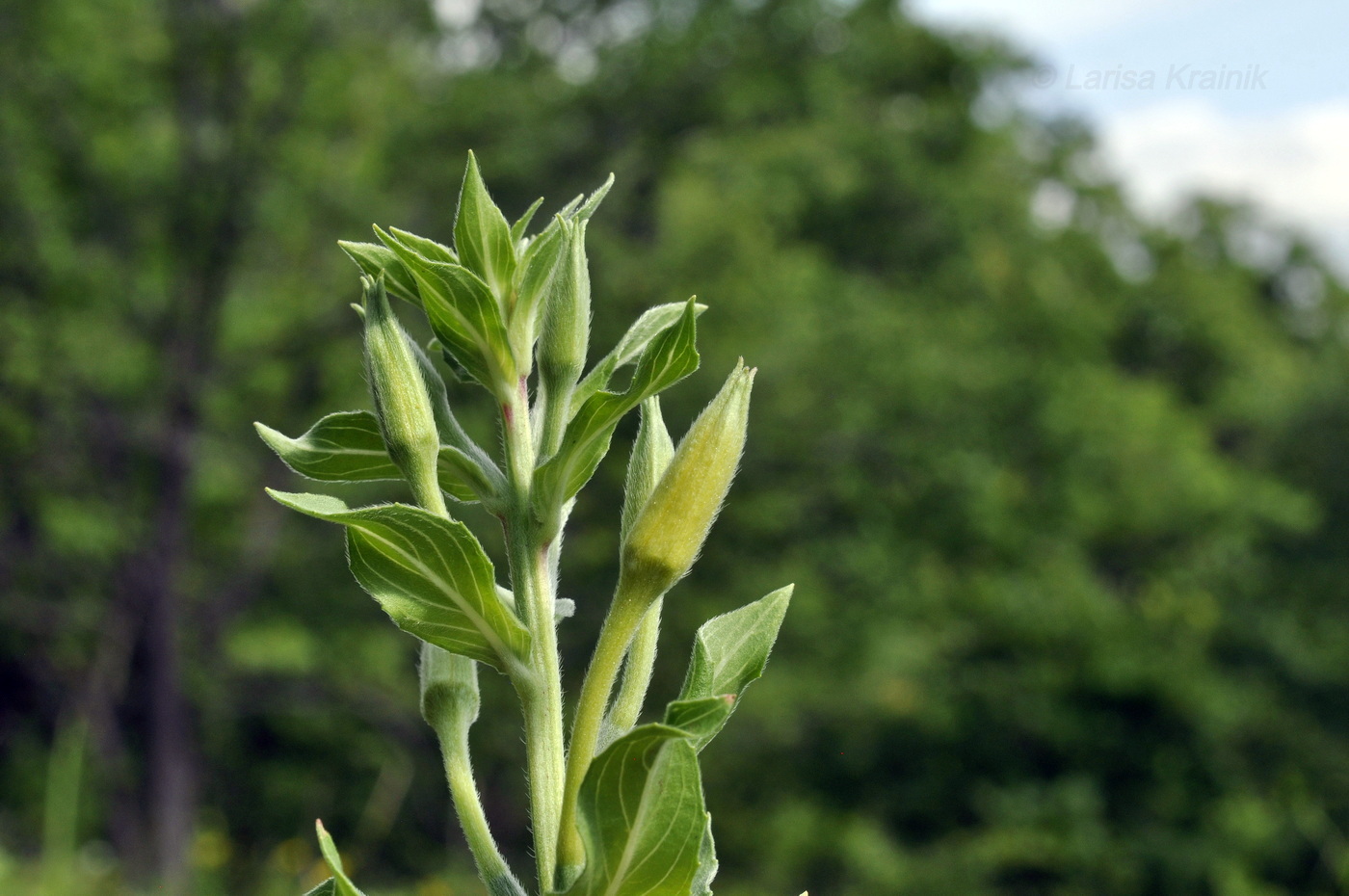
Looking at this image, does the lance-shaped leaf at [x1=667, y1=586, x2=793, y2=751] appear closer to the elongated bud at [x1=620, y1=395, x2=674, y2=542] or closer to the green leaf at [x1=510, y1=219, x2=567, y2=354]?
the elongated bud at [x1=620, y1=395, x2=674, y2=542]

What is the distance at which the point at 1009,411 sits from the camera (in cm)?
1410

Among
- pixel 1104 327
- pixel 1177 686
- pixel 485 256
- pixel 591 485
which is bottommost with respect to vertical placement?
pixel 1104 327

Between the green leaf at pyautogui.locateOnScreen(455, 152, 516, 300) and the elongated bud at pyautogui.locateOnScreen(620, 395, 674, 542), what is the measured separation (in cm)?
18

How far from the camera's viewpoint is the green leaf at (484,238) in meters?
1.11

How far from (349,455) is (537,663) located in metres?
0.29

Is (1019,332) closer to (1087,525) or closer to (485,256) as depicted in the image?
(1087,525)

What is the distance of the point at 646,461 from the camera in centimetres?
112

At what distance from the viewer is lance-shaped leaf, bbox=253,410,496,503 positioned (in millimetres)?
1121

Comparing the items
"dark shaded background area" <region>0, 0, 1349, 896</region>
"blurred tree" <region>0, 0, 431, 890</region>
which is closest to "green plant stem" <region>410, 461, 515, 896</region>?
"dark shaded background area" <region>0, 0, 1349, 896</region>

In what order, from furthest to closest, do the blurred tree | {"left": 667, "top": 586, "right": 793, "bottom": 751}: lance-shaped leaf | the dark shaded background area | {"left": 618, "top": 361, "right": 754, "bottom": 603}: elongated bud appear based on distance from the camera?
the dark shaded background area < the blurred tree < {"left": 667, "top": 586, "right": 793, "bottom": 751}: lance-shaped leaf < {"left": 618, "top": 361, "right": 754, "bottom": 603}: elongated bud

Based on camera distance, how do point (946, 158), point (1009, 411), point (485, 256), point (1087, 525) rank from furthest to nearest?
point (946, 158)
point (1087, 525)
point (1009, 411)
point (485, 256)

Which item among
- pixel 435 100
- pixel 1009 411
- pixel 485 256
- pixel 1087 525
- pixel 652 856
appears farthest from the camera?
pixel 1087 525

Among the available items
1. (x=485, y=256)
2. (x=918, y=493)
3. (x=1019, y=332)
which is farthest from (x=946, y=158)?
(x=485, y=256)

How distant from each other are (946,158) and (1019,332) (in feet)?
9.48
